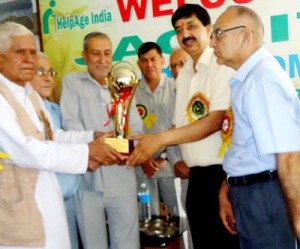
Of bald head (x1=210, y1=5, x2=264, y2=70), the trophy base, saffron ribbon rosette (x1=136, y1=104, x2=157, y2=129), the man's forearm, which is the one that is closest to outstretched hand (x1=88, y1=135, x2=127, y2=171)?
the trophy base

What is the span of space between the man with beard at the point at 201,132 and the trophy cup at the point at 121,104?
8cm

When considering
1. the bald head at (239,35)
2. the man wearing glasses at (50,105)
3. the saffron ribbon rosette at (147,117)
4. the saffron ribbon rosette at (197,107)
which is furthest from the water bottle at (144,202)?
the bald head at (239,35)

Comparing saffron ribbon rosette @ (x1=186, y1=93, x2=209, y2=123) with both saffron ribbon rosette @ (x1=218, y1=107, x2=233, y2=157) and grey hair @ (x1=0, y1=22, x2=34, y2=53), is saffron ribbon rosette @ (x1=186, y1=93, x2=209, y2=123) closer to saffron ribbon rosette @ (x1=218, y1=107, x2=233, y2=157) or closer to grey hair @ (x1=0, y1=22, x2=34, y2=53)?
saffron ribbon rosette @ (x1=218, y1=107, x2=233, y2=157)

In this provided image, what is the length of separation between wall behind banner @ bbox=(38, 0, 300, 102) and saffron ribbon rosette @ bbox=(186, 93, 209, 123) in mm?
1043

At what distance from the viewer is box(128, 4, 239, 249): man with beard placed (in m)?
1.85

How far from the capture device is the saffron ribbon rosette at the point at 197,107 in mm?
1913

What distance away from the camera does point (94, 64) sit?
95.7 inches

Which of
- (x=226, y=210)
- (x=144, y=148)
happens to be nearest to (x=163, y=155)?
(x=144, y=148)

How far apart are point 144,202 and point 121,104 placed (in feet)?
4.05

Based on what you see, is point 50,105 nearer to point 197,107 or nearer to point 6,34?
point 6,34

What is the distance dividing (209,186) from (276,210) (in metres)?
0.53

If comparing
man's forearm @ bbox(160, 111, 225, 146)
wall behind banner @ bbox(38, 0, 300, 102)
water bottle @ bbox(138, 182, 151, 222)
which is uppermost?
wall behind banner @ bbox(38, 0, 300, 102)

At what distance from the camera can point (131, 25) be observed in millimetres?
3270

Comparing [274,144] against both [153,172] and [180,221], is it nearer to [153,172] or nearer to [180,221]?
[153,172]
